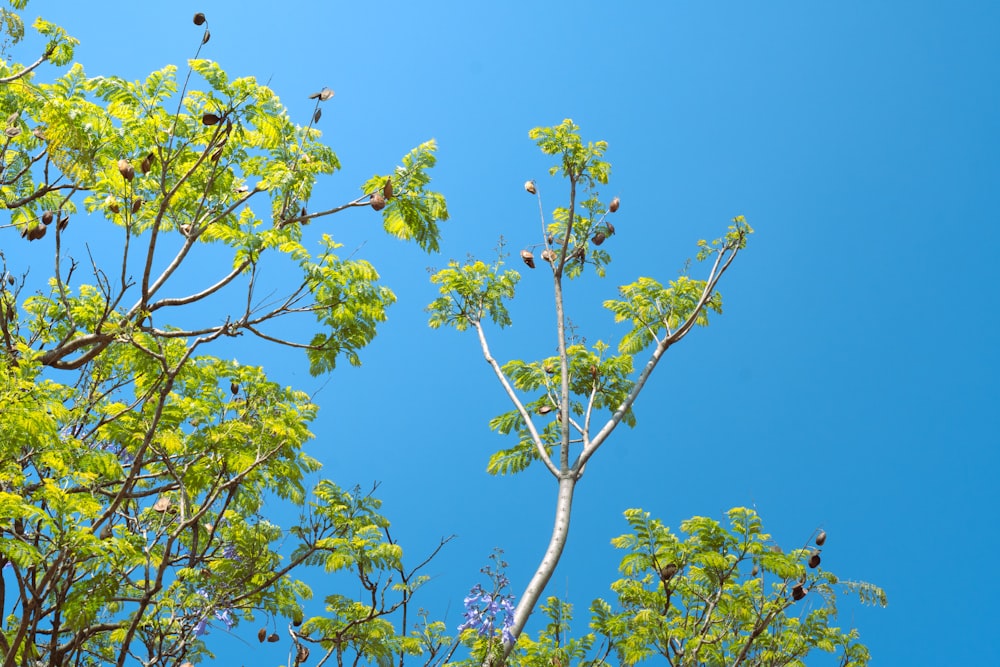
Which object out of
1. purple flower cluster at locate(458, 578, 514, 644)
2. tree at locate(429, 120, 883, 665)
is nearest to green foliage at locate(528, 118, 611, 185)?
tree at locate(429, 120, 883, 665)

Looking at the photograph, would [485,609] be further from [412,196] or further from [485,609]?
[412,196]

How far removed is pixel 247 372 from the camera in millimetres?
7559

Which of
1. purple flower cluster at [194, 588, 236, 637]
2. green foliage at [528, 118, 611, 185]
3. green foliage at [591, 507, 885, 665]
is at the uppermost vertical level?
green foliage at [528, 118, 611, 185]

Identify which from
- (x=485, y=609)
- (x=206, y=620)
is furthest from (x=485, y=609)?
(x=206, y=620)

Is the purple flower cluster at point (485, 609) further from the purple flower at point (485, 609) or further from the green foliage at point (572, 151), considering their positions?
the green foliage at point (572, 151)

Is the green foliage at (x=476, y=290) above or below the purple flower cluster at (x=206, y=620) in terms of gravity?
above

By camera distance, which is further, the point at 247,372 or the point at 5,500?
the point at 247,372

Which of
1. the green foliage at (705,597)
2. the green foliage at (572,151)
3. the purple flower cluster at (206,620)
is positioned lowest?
the purple flower cluster at (206,620)

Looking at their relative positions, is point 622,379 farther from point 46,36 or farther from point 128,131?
point 46,36

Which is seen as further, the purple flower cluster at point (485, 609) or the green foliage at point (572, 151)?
the green foliage at point (572, 151)

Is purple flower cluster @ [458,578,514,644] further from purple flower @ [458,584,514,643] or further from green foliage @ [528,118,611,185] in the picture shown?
green foliage @ [528,118,611,185]

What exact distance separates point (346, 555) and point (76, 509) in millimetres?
2614

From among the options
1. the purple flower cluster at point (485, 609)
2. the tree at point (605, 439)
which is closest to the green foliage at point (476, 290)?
the tree at point (605, 439)

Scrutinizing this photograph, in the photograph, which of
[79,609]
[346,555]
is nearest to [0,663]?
[79,609]
